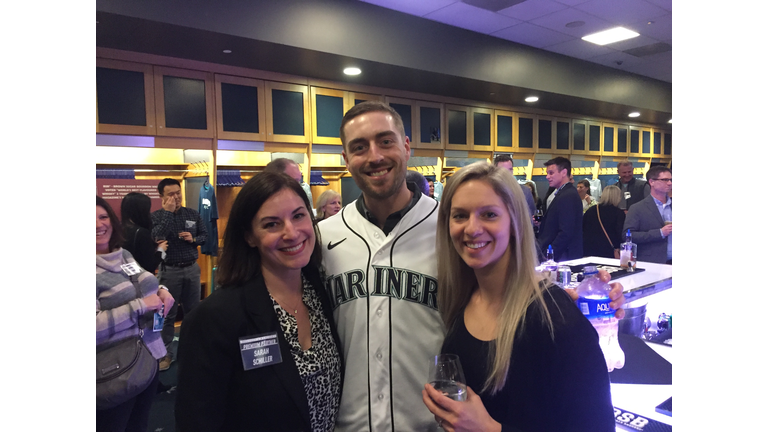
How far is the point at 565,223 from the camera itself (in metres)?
4.66

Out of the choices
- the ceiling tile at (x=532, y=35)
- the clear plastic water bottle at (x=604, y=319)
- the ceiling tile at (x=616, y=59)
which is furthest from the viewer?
the ceiling tile at (x=616, y=59)

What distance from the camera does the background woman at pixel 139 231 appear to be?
3688 mm

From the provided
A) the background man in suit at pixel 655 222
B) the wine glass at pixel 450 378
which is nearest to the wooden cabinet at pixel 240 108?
the background man in suit at pixel 655 222

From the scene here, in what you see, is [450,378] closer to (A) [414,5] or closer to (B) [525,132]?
(A) [414,5]

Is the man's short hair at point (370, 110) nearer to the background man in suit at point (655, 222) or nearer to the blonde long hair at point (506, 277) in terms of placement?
the blonde long hair at point (506, 277)

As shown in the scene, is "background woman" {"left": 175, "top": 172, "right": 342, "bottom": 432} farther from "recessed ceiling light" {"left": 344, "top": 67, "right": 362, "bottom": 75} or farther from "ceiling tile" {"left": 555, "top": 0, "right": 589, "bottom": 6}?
"ceiling tile" {"left": 555, "top": 0, "right": 589, "bottom": 6}

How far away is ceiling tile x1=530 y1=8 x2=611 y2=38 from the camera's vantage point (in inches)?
212

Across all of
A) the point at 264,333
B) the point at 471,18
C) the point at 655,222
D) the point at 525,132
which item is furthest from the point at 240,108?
the point at 525,132

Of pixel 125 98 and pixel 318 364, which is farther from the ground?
pixel 125 98

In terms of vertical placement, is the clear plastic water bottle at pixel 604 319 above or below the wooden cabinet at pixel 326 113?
below

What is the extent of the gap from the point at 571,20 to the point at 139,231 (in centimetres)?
540

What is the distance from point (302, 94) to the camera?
5.95m

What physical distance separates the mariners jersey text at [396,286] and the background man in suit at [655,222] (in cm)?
357
